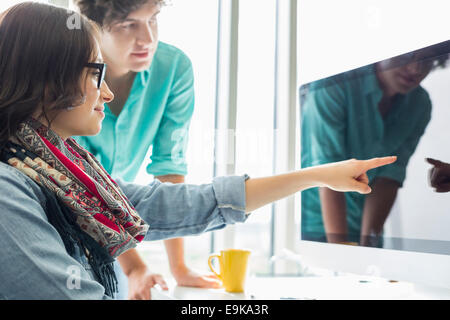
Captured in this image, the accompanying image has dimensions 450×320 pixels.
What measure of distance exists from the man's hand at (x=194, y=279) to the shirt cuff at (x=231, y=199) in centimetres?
26

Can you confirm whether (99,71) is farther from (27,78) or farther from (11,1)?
(11,1)

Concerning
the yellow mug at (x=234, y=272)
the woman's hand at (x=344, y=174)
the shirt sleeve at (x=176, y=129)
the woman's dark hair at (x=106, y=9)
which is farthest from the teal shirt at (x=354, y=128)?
the woman's dark hair at (x=106, y=9)

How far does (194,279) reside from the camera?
1088 mm

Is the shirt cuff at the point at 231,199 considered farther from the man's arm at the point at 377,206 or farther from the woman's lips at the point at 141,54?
the woman's lips at the point at 141,54

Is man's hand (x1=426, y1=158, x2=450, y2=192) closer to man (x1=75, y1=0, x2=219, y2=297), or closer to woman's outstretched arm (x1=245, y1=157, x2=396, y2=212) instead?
woman's outstretched arm (x1=245, y1=157, x2=396, y2=212)

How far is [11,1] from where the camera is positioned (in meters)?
1.66

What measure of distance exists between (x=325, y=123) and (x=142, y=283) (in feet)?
1.99

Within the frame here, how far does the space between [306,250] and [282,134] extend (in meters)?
1.05

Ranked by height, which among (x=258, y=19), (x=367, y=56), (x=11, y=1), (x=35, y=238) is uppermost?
(x=258, y=19)

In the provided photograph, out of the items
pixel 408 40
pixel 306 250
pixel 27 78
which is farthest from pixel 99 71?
pixel 408 40

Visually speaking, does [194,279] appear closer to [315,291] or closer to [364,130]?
[315,291]

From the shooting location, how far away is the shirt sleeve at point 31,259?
18.4 inches

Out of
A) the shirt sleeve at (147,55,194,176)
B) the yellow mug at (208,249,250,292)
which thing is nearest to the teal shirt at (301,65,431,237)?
the yellow mug at (208,249,250,292)

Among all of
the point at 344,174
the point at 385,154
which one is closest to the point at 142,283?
the point at 344,174
